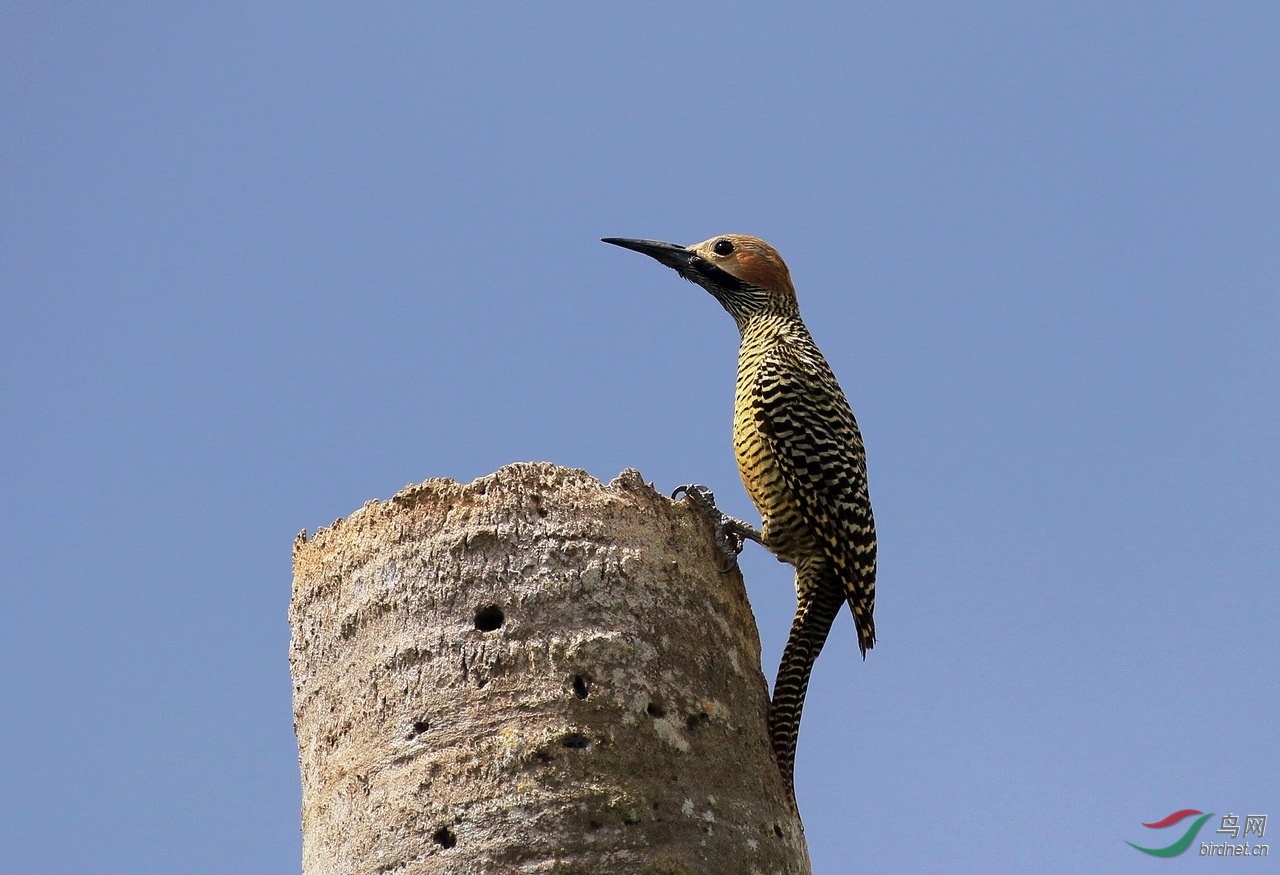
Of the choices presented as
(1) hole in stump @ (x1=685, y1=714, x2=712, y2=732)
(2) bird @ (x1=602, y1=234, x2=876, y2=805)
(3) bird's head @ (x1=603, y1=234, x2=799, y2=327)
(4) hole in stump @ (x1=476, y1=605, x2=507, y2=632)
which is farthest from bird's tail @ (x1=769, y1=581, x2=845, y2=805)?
(3) bird's head @ (x1=603, y1=234, x2=799, y2=327)

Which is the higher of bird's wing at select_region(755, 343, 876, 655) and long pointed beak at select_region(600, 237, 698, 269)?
long pointed beak at select_region(600, 237, 698, 269)

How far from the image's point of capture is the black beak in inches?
407

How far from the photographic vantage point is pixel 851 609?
8.30 meters

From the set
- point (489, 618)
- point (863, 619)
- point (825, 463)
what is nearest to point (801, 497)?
point (825, 463)

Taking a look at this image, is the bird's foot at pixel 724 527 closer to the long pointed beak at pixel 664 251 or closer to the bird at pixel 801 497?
the bird at pixel 801 497

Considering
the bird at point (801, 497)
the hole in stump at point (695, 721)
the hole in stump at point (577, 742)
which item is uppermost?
the bird at point (801, 497)

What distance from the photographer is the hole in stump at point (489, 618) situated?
7.00 meters

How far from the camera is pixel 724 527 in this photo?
809 centimetres

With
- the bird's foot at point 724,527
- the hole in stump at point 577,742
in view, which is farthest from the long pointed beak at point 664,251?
the hole in stump at point 577,742

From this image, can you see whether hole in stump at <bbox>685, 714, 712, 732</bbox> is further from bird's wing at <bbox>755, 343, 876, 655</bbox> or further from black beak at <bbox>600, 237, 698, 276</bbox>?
black beak at <bbox>600, 237, 698, 276</bbox>

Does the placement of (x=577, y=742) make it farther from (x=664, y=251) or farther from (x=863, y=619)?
(x=664, y=251)

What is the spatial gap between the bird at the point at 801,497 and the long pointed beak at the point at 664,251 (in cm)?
109

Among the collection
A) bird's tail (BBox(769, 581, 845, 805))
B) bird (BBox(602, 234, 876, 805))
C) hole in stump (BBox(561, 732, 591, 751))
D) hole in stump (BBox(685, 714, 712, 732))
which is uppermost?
bird (BBox(602, 234, 876, 805))

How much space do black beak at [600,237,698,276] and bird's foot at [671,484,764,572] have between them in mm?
2498
